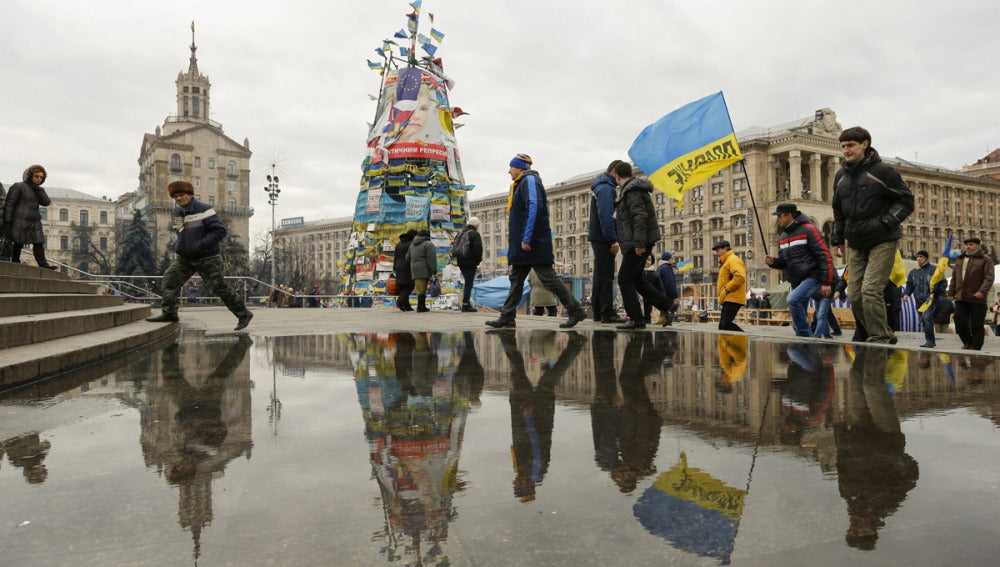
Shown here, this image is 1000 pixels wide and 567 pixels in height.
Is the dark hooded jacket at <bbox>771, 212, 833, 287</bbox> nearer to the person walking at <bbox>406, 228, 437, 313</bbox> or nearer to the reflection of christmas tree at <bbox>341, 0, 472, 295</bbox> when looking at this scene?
the person walking at <bbox>406, 228, 437, 313</bbox>

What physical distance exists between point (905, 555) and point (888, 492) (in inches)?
17.0

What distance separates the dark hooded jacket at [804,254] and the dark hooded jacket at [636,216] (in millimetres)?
1845

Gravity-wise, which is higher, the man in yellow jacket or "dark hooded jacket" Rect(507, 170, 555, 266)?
"dark hooded jacket" Rect(507, 170, 555, 266)

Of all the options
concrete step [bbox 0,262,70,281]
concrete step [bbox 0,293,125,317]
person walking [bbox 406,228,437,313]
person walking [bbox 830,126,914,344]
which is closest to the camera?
concrete step [bbox 0,293,125,317]

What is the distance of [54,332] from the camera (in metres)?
5.39

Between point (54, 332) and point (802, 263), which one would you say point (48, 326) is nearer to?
point (54, 332)

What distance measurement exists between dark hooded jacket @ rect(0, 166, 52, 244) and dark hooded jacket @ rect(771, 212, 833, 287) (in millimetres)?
10747

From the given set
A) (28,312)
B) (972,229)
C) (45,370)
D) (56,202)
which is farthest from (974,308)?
(972,229)

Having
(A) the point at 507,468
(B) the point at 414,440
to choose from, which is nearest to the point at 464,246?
(B) the point at 414,440

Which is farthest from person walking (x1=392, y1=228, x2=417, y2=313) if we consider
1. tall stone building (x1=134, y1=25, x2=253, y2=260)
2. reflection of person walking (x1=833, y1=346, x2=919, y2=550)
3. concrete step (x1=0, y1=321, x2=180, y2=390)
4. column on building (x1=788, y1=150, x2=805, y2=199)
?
→ tall stone building (x1=134, y1=25, x2=253, y2=260)

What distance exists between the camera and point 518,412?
295 cm

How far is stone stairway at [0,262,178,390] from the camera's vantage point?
405 cm

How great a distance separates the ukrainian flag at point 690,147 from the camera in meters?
10.3

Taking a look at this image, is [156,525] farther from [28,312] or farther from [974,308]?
[974,308]
